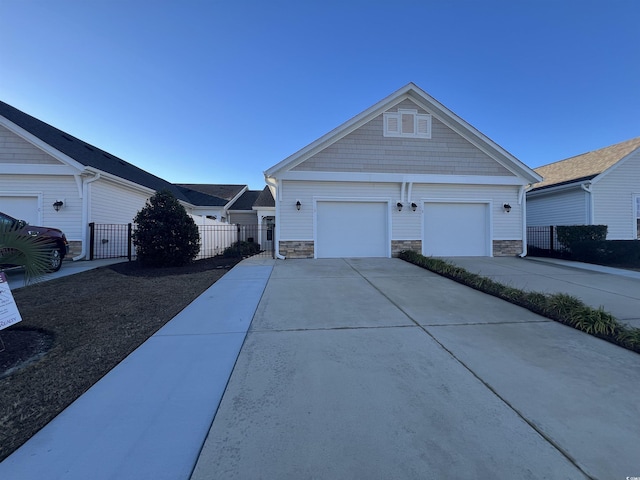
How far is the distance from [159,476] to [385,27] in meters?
12.4

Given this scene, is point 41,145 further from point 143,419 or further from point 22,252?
point 143,419

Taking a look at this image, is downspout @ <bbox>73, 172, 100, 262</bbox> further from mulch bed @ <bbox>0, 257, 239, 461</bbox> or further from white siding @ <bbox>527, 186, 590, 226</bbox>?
white siding @ <bbox>527, 186, 590, 226</bbox>

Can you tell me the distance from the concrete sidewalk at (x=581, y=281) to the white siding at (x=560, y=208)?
4.95 meters

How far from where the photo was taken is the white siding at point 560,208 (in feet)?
40.7

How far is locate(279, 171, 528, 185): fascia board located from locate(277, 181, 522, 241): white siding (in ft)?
0.68

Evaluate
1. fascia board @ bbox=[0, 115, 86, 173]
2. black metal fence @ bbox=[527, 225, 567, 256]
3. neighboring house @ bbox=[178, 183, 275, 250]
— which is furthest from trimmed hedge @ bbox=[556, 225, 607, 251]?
fascia board @ bbox=[0, 115, 86, 173]

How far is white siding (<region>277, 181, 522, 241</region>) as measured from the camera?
10.5m

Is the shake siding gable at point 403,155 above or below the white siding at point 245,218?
above

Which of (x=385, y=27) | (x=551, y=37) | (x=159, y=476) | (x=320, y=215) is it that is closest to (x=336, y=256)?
(x=320, y=215)

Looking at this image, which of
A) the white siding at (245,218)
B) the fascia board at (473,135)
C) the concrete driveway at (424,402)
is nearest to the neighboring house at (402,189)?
the fascia board at (473,135)

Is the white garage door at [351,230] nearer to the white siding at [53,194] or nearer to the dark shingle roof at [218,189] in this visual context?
the white siding at [53,194]

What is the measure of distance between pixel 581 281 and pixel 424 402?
725cm

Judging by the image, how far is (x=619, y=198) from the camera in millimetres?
12305

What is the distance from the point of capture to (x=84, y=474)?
1.65 meters
